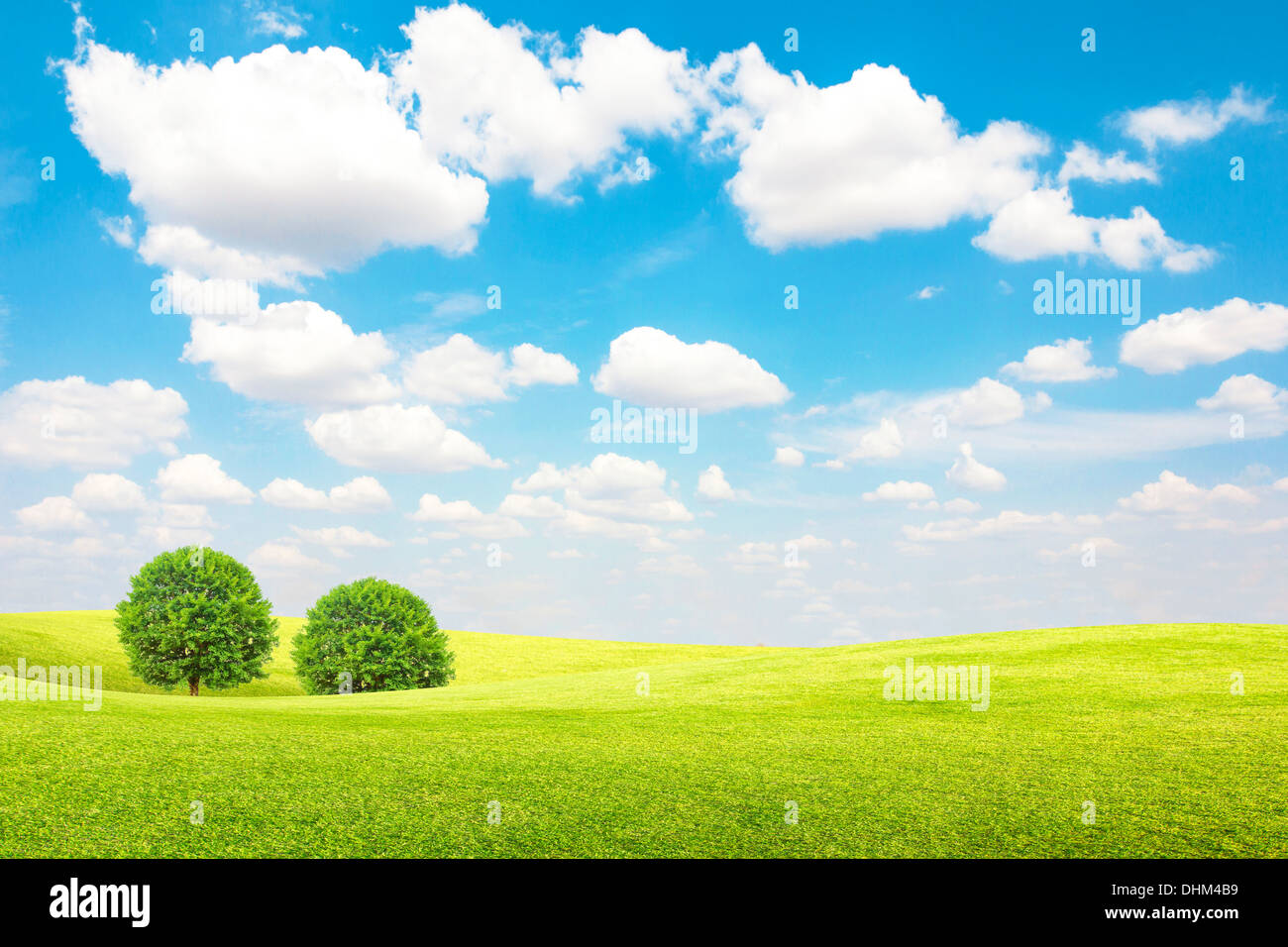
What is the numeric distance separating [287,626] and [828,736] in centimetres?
7701

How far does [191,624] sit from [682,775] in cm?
4523

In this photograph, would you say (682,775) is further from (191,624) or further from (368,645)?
(191,624)

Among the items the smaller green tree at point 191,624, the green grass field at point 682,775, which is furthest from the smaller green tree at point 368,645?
the green grass field at point 682,775

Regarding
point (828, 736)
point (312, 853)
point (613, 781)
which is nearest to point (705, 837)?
point (613, 781)

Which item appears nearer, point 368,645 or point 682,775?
point 682,775

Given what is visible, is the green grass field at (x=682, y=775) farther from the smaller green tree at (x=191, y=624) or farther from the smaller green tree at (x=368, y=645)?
the smaller green tree at (x=191, y=624)

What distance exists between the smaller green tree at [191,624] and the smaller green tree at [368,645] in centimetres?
369

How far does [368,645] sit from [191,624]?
1099 centimetres

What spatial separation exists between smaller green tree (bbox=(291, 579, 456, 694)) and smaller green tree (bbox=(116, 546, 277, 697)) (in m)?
3.69

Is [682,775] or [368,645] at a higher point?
[682,775]

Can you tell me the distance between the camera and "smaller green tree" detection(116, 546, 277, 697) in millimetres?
47781

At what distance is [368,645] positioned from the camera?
4841cm

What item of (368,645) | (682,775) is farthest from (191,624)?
(682,775)
